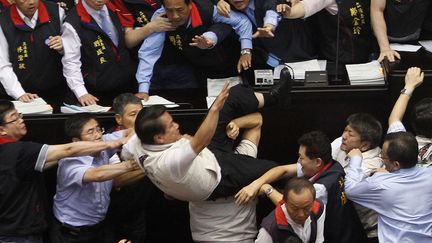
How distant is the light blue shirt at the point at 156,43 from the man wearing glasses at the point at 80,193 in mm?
795

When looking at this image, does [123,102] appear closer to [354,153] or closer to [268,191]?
[268,191]

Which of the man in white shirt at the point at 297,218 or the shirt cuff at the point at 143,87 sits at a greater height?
the shirt cuff at the point at 143,87

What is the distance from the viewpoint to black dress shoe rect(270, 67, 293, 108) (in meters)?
3.69

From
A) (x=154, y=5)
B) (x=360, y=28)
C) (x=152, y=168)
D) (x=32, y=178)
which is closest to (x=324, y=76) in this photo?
(x=360, y=28)

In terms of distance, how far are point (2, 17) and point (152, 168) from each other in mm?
1644

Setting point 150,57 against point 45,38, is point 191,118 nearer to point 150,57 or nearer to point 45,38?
point 150,57

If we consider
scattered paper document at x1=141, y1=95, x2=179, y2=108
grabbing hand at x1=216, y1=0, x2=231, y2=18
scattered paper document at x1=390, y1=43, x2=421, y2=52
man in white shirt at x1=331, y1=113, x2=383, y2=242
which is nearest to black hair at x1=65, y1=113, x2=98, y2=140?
scattered paper document at x1=141, y1=95, x2=179, y2=108

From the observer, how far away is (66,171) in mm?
3365

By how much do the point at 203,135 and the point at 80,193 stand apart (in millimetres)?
807

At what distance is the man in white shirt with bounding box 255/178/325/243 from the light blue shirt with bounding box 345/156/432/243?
0.81 feet

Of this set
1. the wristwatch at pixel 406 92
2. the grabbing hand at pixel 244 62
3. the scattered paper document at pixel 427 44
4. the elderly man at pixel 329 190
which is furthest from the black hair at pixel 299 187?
the scattered paper document at pixel 427 44

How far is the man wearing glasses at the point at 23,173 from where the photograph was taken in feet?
10.6

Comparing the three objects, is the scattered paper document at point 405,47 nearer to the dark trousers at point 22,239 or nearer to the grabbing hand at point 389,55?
the grabbing hand at point 389,55

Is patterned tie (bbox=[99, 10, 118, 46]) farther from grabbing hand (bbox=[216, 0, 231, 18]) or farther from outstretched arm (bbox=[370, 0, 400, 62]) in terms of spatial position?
outstretched arm (bbox=[370, 0, 400, 62])
